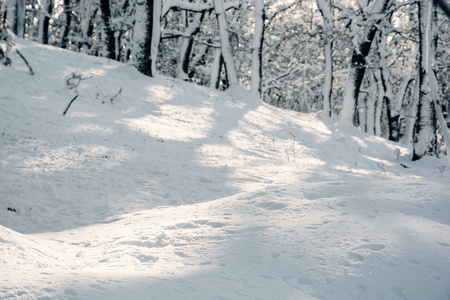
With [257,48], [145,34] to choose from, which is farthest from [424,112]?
[145,34]

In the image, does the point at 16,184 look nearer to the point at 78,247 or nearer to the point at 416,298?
the point at 78,247

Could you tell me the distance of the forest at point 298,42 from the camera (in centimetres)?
994

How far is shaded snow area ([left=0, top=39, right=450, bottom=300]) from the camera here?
6.91 feet

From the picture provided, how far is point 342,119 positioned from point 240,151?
6.88 metres

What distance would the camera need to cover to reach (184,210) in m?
3.93

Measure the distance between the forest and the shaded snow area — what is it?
982mm

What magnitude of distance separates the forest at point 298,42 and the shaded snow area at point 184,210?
98cm

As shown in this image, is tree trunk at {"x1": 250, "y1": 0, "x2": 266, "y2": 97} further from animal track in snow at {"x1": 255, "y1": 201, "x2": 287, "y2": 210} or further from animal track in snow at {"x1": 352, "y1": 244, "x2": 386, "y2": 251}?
animal track in snow at {"x1": 352, "y1": 244, "x2": 386, "y2": 251}

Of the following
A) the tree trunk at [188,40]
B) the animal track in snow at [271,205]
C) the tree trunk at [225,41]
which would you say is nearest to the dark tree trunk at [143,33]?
the tree trunk at [225,41]

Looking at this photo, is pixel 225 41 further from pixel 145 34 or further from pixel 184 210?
pixel 184 210

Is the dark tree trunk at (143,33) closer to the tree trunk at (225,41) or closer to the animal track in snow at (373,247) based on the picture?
the tree trunk at (225,41)

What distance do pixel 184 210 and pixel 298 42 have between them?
15392mm

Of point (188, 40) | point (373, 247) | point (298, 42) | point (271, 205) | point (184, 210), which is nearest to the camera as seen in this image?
point (373, 247)

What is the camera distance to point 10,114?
627cm
